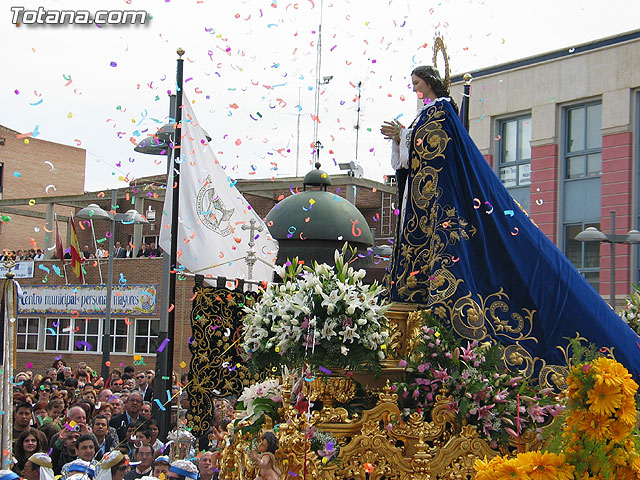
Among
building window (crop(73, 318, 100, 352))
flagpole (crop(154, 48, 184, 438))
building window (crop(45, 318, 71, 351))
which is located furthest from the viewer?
building window (crop(45, 318, 71, 351))

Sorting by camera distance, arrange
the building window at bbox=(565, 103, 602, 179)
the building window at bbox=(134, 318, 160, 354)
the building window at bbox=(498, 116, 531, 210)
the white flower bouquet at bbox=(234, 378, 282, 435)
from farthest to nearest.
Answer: the building window at bbox=(134, 318, 160, 354) < the building window at bbox=(498, 116, 531, 210) < the building window at bbox=(565, 103, 602, 179) < the white flower bouquet at bbox=(234, 378, 282, 435)

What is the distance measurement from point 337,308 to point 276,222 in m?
9.59

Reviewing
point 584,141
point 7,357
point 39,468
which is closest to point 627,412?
point 39,468

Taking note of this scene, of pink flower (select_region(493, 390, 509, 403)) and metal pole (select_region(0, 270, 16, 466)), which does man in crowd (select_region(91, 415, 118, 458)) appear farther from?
pink flower (select_region(493, 390, 509, 403))

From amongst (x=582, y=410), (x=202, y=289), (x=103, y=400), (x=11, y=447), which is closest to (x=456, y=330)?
(x=582, y=410)

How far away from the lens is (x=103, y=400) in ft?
47.1

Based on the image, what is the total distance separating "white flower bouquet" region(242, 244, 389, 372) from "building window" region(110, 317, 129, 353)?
31.4 m

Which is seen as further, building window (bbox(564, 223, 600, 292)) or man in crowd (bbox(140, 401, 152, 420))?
building window (bbox(564, 223, 600, 292))

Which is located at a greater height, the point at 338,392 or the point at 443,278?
the point at 443,278

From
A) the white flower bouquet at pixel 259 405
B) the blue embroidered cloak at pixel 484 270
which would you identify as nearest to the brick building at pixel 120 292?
the white flower bouquet at pixel 259 405

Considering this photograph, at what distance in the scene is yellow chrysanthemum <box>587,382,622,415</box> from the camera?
5.25 m

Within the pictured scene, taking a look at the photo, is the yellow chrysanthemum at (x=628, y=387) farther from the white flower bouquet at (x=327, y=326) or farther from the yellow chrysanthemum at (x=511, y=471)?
the white flower bouquet at (x=327, y=326)

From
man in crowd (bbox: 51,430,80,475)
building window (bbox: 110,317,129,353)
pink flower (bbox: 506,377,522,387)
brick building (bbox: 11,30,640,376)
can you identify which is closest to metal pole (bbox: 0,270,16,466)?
man in crowd (bbox: 51,430,80,475)

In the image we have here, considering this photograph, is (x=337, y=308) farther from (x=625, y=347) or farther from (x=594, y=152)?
(x=594, y=152)
